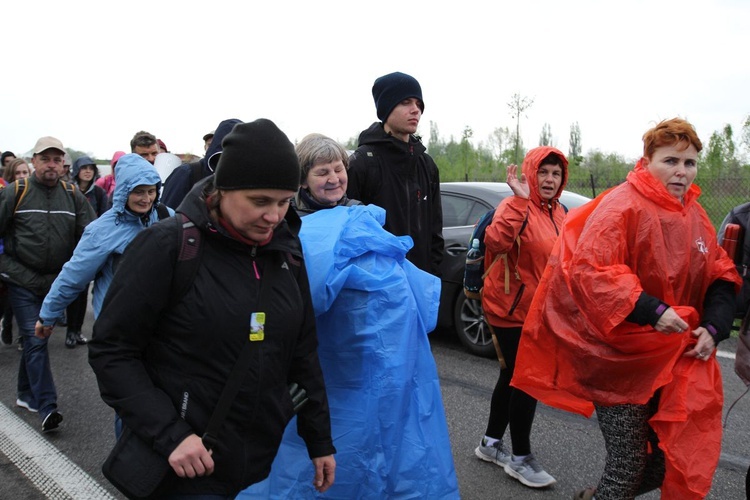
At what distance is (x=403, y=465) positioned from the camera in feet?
7.86

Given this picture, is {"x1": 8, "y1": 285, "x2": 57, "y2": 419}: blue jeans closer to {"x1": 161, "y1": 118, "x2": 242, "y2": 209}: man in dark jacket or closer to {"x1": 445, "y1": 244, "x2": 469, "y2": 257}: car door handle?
{"x1": 161, "y1": 118, "x2": 242, "y2": 209}: man in dark jacket

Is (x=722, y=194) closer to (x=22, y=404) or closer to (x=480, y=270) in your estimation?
(x=480, y=270)

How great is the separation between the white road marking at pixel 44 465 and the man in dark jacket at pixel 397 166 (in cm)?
212

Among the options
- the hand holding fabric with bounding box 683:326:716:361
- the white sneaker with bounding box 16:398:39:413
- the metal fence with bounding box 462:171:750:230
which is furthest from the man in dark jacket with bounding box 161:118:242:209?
the metal fence with bounding box 462:171:750:230

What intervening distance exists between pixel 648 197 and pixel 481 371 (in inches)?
128

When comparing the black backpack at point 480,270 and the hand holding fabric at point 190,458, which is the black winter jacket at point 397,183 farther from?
the hand holding fabric at point 190,458

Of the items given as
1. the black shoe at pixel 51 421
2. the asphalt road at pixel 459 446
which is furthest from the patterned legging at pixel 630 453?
the black shoe at pixel 51 421

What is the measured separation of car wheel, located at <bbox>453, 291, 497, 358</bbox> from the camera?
606cm

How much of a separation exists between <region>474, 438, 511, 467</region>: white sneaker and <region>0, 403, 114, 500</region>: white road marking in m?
2.04

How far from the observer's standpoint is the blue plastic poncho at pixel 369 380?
239 centimetres

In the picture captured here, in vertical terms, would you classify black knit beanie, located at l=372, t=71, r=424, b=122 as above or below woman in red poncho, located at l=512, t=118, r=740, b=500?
above

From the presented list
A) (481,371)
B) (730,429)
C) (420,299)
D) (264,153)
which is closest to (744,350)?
(420,299)

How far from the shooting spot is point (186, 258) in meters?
1.81

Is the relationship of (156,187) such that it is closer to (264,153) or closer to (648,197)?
(264,153)
